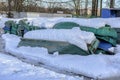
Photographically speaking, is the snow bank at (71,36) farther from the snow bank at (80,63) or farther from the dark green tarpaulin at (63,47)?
the snow bank at (80,63)

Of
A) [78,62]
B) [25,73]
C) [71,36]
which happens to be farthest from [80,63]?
[71,36]

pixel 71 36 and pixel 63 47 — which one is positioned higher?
pixel 71 36

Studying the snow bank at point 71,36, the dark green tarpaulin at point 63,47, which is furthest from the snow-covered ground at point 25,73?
the snow bank at point 71,36

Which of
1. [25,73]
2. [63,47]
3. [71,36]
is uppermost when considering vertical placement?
[71,36]

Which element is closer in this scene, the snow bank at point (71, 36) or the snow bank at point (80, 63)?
the snow bank at point (80, 63)

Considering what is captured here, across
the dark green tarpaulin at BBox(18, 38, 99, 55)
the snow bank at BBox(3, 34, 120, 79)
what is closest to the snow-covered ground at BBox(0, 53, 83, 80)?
the snow bank at BBox(3, 34, 120, 79)

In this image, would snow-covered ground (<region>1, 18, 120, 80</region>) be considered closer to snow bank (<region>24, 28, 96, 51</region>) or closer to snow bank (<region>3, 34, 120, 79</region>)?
snow bank (<region>3, 34, 120, 79</region>)

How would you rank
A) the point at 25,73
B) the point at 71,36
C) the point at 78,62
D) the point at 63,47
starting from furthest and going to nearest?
the point at 71,36, the point at 63,47, the point at 78,62, the point at 25,73

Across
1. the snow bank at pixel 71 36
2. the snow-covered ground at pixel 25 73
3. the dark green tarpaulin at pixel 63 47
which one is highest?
the snow bank at pixel 71 36

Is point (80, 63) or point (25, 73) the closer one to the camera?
point (25, 73)

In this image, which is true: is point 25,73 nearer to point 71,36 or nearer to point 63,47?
point 63,47

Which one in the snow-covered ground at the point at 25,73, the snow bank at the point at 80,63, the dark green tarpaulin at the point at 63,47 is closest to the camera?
the snow-covered ground at the point at 25,73

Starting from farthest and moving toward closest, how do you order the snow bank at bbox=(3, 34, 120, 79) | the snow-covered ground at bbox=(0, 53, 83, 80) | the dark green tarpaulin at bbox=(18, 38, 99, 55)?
the dark green tarpaulin at bbox=(18, 38, 99, 55) < the snow bank at bbox=(3, 34, 120, 79) < the snow-covered ground at bbox=(0, 53, 83, 80)

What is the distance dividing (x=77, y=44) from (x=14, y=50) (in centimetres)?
267
